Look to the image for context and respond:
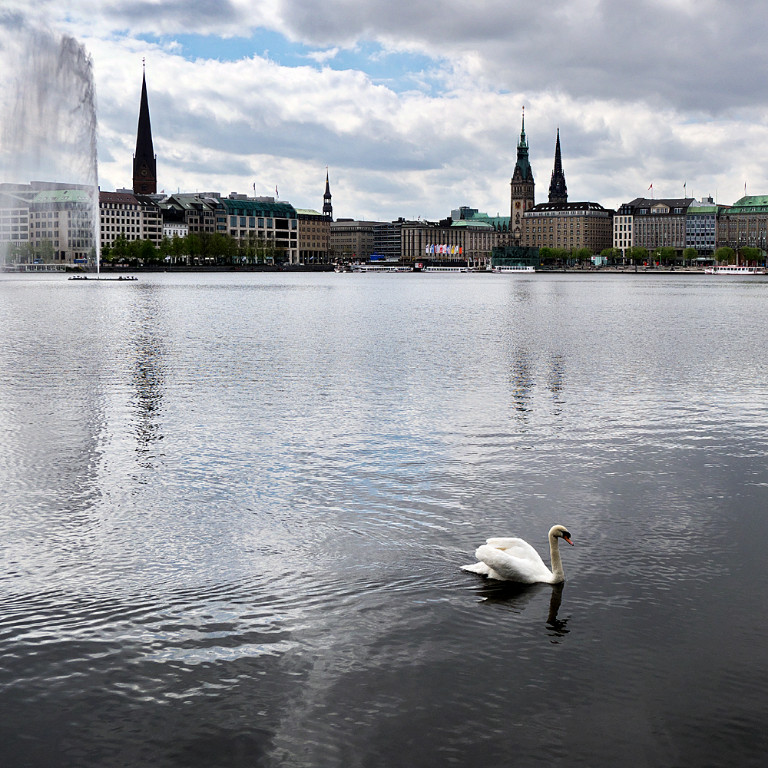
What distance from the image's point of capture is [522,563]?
11.1 m

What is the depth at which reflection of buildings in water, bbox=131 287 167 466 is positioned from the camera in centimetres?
1966

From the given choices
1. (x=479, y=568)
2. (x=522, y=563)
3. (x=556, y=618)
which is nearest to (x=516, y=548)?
(x=522, y=563)

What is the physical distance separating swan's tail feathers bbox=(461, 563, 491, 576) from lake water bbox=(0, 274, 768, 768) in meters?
0.13

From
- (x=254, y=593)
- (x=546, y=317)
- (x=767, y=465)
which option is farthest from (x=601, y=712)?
(x=546, y=317)

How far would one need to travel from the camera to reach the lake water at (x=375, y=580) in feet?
26.0

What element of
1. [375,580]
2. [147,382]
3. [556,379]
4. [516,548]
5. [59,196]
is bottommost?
[375,580]

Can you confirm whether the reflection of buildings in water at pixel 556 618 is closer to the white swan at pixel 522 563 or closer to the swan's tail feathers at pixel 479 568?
the white swan at pixel 522 563

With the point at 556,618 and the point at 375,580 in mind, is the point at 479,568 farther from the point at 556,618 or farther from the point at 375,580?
the point at 556,618

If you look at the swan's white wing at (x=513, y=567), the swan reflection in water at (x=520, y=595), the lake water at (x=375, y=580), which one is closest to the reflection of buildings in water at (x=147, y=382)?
the lake water at (x=375, y=580)

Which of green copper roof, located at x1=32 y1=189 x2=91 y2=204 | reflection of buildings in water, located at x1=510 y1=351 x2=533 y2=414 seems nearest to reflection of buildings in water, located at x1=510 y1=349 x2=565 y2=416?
reflection of buildings in water, located at x1=510 y1=351 x2=533 y2=414

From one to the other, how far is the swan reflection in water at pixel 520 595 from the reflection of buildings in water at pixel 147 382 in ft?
27.4

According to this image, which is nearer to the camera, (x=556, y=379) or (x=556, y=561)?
(x=556, y=561)

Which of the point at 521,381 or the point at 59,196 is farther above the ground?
the point at 59,196

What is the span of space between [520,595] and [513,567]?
0.34 meters
